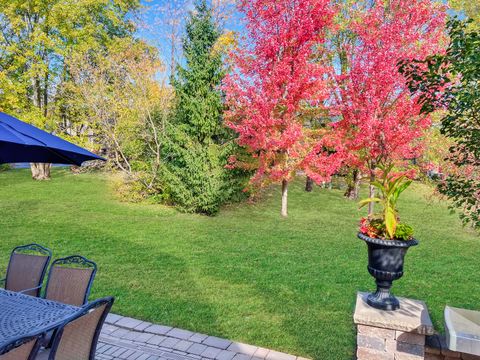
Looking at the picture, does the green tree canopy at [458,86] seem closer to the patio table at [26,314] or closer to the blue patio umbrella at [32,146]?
the blue patio umbrella at [32,146]

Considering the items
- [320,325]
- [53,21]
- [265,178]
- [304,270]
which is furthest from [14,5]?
[320,325]

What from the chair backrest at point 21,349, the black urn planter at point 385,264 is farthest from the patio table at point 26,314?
the black urn planter at point 385,264

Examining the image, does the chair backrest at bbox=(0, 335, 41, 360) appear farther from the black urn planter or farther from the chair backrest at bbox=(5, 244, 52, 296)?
the black urn planter

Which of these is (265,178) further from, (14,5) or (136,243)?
(14,5)

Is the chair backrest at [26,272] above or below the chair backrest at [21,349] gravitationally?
below

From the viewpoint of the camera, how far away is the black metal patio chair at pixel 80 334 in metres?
2.44

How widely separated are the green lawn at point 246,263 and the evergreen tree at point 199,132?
0.93m

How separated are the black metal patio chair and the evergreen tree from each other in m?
9.62

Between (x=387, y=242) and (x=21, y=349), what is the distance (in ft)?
9.41

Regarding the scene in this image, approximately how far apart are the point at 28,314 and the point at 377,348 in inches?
123

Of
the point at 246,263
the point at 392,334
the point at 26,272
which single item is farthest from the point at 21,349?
the point at 246,263

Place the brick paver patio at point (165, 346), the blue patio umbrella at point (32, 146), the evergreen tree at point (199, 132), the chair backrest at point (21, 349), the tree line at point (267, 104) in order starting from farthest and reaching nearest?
the evergreen tree at point (199, 132)
the tree line at point (267, 104)
the brick paver patio at point (165, 346)
the blue patio umbrella at point (32, 146)
the chair backrest at point (21, 349)

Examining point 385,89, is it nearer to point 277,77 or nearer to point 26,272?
point 277,77

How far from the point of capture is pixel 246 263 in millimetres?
7371
